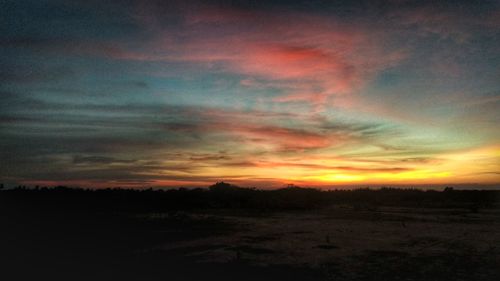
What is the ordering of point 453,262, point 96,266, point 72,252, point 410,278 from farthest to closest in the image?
point 72,252 < point 453,262 < point 96,266 < point 410,278

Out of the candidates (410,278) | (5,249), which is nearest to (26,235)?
(5,249)

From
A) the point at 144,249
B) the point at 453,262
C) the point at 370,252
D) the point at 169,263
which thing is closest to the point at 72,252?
the point at 144,249

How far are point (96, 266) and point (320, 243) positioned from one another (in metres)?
13.2

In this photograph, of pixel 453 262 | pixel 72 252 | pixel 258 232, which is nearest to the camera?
pixel 453 262

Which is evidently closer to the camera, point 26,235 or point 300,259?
point 300,259

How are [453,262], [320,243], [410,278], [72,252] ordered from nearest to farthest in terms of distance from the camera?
[410,278] < [453,262] < [72,252] < [320,243]

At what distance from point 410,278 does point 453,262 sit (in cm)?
464

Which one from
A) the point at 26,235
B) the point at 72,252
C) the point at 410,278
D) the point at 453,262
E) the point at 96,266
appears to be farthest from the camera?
the point at 26,235

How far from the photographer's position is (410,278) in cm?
1753

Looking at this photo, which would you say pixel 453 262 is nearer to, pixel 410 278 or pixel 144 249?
pixel 410 278

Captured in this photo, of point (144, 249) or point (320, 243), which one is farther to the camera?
point (320, 243)

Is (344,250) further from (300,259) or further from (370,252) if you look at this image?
(300,259)

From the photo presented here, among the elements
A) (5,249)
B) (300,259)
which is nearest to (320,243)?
(300,259)

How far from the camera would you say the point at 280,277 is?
17.8 meters
